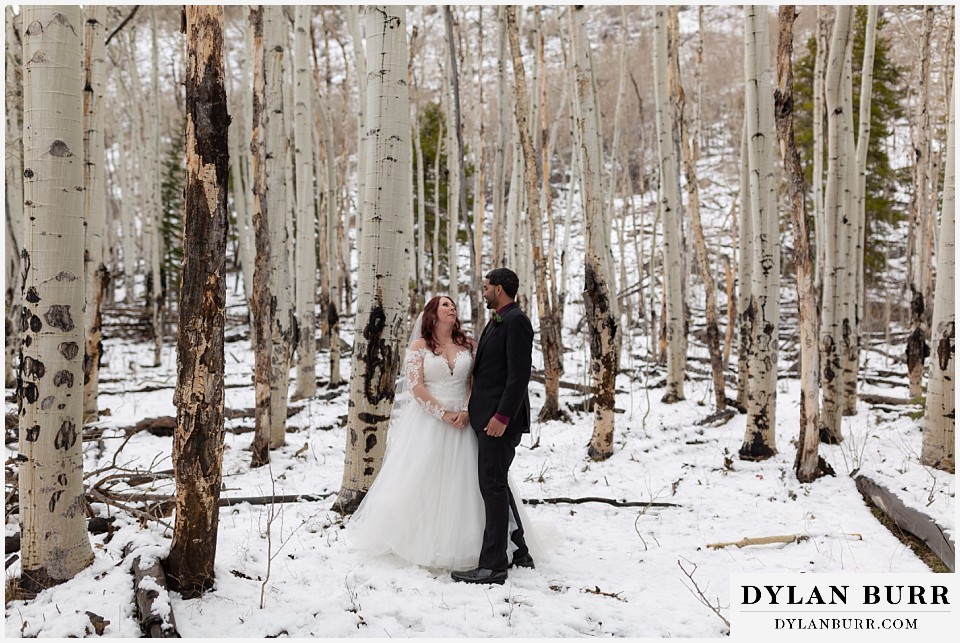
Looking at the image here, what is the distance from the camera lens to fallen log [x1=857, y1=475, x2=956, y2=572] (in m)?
3.52

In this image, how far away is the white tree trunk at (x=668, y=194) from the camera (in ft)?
24.9

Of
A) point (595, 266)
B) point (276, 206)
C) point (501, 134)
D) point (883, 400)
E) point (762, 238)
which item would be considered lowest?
point (883, 400)

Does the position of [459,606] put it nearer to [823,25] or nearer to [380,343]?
[380,343]

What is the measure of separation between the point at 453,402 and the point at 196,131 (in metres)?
2.05

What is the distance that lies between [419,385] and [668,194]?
17.7ft

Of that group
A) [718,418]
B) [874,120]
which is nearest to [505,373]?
[718,418]

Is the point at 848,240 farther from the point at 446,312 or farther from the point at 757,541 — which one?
the point at 446,312

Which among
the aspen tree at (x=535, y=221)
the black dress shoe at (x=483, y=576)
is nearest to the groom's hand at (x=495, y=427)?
the black dress shoe at (x=483, y=576)

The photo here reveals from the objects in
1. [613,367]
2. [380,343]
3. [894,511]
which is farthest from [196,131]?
[894,511]

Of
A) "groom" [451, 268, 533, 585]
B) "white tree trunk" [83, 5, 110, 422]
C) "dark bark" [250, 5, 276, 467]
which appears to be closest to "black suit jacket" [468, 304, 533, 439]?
"groom" [451, 268, 533, 585]

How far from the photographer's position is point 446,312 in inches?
150

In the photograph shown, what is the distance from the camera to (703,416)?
8.02 metres

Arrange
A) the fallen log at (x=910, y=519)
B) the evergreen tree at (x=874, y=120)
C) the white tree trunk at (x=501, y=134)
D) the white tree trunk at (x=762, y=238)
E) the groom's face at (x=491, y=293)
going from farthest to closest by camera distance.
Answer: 1. the evergreen tree at (x=874, y=120)
2. the white tree trunk at (x=501, y=134)
3. the white tree trunk at (x=762, y=238)
4. the groom's face at (x=491, y=293)
5. the fallen log at (x=910, y=519)

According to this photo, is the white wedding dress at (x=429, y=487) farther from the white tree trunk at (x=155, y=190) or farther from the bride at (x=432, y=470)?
the white tree trunk at (x=155, y=190)
